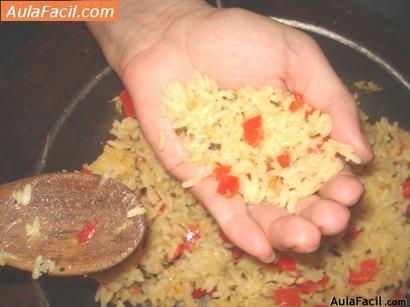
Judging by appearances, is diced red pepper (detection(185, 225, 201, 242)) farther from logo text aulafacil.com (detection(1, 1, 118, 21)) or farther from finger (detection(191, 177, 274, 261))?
logo text aulafacil.com (detection(1, 1, 118, 21))

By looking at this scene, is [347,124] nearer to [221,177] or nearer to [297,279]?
[221,177]

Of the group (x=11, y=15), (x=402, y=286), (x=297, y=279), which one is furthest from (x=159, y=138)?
(x=402, y=286)

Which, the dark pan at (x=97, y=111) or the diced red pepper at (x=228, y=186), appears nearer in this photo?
the diced red pepper at (x=228, y=186)

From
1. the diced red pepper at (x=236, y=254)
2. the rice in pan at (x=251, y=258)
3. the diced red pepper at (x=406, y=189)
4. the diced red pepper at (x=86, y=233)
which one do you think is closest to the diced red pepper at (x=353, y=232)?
the rice in pan at (x=251, y=258)

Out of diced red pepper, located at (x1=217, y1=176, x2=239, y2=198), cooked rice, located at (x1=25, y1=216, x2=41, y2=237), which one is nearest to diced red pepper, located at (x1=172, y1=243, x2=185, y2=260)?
diced red pepper, located at (x1=217, y1=176, x2=239, y2=198)

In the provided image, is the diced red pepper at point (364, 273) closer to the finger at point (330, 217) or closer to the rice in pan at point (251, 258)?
the rice in pan at point (251, 258)
